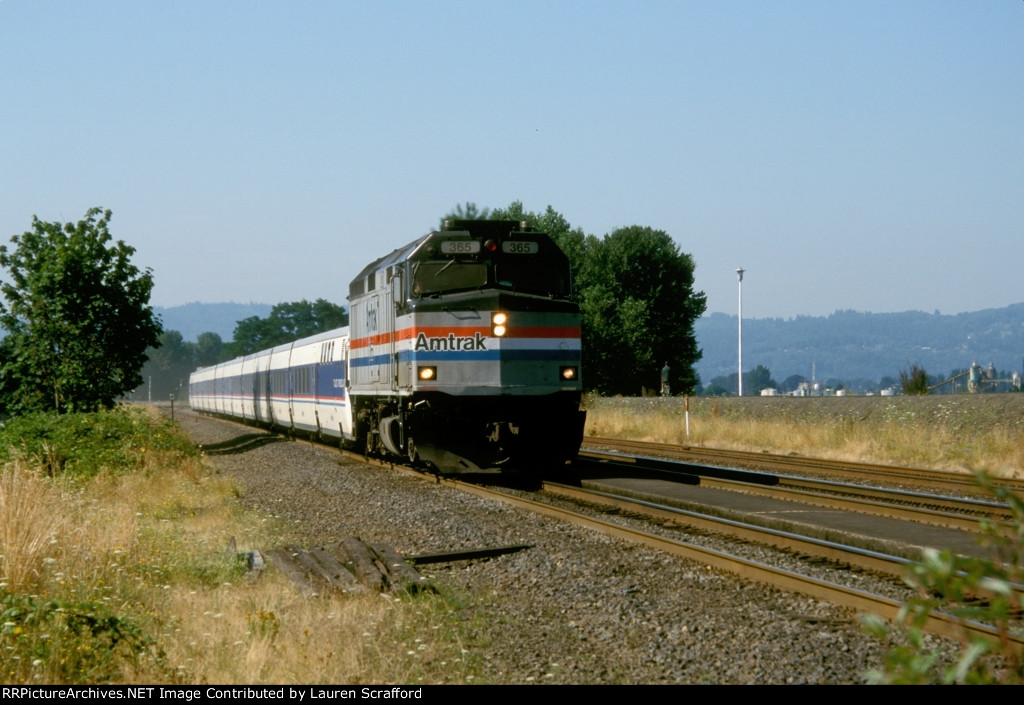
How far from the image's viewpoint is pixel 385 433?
56.6 feet

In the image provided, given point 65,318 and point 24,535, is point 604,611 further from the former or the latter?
Answer: point 65,318

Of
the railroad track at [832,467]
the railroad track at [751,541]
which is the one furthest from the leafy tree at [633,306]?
the railroad track at [751,541]

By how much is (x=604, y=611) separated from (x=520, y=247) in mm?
8704

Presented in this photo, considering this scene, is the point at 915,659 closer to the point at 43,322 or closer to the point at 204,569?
the point at 204,569

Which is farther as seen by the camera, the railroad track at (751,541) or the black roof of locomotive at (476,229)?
the black roof of locomotive at (476,229)

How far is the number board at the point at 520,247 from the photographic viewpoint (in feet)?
49.5

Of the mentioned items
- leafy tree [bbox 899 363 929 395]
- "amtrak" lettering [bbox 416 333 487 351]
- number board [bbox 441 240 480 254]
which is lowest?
leafy tree [bbox 899 363 929 395]

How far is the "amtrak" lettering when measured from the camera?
47.9 feet

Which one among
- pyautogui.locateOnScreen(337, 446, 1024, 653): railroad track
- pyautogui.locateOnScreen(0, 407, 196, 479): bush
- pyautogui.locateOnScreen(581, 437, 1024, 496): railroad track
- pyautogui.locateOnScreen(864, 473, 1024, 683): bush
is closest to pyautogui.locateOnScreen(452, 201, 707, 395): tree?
pyautogui.locateOnScreen(581, 437, 1024, 496): railroad track

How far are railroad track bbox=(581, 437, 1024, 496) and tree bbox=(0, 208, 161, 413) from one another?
12335 mm

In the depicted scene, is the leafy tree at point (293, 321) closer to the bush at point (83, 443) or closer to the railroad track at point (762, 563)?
the bush at point (83, 443)

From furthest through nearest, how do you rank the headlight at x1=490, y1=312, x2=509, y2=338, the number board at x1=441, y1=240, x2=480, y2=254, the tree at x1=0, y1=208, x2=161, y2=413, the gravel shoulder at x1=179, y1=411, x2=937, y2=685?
the tree at x1=0, y1=208, x2=161, y2=413
the number board at x1=441, y1=240, x2=480, y2=254
the headlight at x1=490, y1=312, x2=509, y2=338
the gravel shoulder at x1=179, y1=411, x2=937, y2=685

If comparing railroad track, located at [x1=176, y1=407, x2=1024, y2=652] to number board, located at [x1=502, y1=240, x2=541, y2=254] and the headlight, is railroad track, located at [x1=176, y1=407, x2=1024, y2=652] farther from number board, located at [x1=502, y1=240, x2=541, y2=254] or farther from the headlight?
number board, located at [x1=502, y1=240, x2=541, y2=254]

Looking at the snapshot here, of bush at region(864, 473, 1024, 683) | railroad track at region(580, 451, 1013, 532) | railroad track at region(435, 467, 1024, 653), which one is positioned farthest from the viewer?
railroad track at region(580, 451, 1013, 532)
